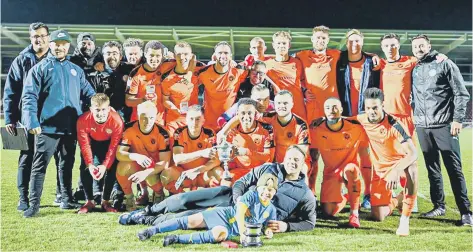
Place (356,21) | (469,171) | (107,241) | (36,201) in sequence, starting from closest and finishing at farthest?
(107,241)
(36,201)
(356,21)
(469,171)

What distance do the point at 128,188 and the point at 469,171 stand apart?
5.36 metres

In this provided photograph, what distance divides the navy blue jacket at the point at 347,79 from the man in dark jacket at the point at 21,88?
286cm

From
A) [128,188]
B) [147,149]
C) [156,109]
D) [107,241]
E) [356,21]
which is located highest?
[356,21]

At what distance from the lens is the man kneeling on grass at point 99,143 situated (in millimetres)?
4246

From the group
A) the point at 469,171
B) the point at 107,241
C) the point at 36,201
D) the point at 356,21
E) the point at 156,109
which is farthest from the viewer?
the point at 469,171

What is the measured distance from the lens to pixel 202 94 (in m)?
4.45

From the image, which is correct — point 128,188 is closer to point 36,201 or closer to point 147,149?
point 147,149

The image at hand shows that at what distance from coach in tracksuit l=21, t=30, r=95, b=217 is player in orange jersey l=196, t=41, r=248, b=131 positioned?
4.06 ft

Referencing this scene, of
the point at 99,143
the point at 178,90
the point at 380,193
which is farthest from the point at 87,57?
the point at 380,193

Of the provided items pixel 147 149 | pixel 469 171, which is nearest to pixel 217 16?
pixel 147 149

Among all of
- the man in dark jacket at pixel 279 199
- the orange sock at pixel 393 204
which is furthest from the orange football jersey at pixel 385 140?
the man in dark jacket at pixel 279 199

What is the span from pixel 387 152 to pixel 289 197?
3.44 ft

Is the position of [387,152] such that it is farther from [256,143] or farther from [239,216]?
[239,216]

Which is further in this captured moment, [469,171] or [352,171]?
[469,171]
